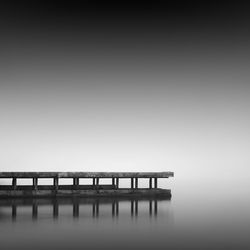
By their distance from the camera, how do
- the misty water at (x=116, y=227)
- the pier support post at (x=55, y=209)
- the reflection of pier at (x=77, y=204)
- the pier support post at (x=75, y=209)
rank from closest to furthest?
the misty water at (x=116, y=227)
the pier support post at (x=55, y=209)
the pier support post at (x=75, y=209)
the reflection of pier at (x=77, y=204)

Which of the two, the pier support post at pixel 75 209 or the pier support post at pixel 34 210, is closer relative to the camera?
the pier support post at pixel 34 210

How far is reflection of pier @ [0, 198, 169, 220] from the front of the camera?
70.2 feet

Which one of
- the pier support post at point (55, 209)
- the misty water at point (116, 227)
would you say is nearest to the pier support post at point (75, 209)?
the misty water at point (116, 227)

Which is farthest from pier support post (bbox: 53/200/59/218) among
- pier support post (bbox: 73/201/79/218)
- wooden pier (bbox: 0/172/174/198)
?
wooden pier (bbox: 0/172/174/198)

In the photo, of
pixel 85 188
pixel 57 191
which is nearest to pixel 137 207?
pixel 57 191

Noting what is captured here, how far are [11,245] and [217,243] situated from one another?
220 inches

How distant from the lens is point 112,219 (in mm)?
19484

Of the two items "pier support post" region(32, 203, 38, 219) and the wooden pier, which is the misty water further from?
the wooden pier

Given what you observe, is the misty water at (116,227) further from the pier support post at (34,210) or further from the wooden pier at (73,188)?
the wooden pier at (73,188)

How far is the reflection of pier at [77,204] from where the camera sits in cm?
2141

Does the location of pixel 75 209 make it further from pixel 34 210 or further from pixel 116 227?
pixel 116 227

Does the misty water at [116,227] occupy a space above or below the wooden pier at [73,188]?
below

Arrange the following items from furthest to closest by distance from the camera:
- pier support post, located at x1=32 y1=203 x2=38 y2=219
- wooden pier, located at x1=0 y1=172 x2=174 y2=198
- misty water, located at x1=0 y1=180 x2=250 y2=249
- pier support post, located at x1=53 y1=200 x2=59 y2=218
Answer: wooden pier, located at x1=0 y1=172 x2=174 y2=198 < pier support post, located at x1=53 y1=200 x2=59 y2=218 < pier support post, located at x1=32 y1=203 x2=38 y2=219 < misty water, located at x1=0 y1=180 x2=250 y2=249

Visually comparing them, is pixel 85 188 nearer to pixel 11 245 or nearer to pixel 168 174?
pixel 168 174
